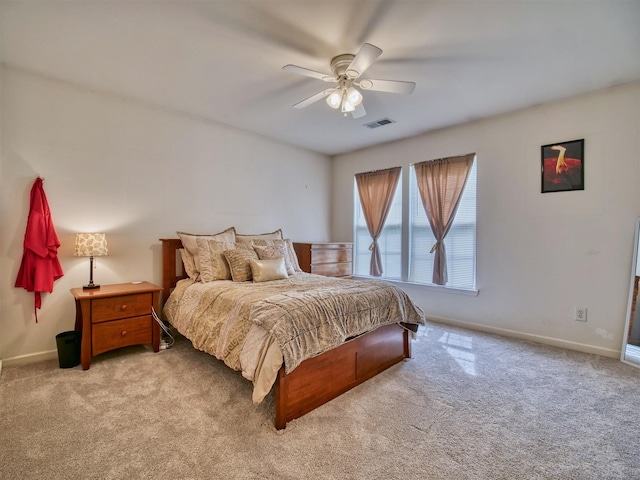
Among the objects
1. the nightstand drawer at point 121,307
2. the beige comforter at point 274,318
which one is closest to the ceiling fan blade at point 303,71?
the beige comforter at point 274,318

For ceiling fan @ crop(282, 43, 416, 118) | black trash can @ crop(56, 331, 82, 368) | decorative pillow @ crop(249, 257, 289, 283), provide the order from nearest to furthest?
1. ceiling fan @ crop(282, 43, 416, 118)
2. black trash can @ crop(56, 331, 82, 368)
3. decorative pillow @ crop(249, 257, 289, 283)

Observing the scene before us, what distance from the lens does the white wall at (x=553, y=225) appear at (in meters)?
2.86

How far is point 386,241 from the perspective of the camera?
4656 millimetres

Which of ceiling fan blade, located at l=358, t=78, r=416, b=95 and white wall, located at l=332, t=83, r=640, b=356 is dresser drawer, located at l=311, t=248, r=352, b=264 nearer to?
white wall, located at l=332, t=83, r=640, b=356

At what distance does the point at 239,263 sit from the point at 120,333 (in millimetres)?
1204

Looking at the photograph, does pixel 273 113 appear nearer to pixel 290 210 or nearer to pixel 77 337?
pixel 290 210

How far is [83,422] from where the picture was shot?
179cm

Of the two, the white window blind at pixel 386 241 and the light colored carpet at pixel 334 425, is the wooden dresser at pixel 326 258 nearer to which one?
the white window blind at pixel 386 241

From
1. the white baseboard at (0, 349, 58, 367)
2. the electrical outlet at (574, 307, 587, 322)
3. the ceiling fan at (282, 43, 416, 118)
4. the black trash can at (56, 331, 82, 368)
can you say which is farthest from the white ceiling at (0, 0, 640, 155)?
the white baseboard at (0, 349, 58, 367)

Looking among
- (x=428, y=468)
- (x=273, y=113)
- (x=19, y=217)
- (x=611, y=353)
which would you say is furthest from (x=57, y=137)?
(x=611, y=353)

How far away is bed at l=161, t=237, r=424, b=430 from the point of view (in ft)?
5.91

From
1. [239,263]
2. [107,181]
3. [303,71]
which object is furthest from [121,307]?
[303,71]

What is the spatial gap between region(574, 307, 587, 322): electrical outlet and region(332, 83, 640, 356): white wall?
1.5 inches

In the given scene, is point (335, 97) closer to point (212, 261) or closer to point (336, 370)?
point (212, 261)
